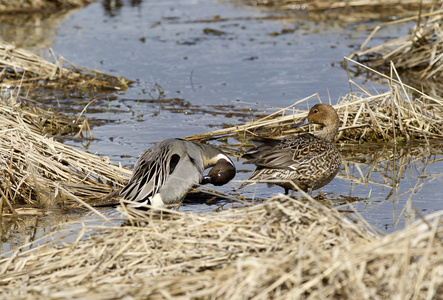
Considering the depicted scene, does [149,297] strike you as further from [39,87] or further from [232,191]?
[39,87]

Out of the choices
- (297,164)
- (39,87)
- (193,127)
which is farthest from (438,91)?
(39,87)

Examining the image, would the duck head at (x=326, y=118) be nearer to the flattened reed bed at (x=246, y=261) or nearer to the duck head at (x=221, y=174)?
the duck head at (x=221, y=174)

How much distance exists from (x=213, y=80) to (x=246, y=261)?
24.5 ft

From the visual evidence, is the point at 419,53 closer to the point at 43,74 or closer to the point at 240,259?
the point at 43,74

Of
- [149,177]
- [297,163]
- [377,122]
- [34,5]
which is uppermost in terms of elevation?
[34,5]

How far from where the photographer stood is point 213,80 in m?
10.2

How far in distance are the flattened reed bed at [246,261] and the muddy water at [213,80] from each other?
966 mm

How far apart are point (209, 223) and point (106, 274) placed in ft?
2.19

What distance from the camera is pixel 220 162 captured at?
520 cm

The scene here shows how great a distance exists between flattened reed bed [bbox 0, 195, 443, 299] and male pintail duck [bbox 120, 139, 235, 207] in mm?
863

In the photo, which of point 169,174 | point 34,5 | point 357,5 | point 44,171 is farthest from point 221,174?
point 34,5

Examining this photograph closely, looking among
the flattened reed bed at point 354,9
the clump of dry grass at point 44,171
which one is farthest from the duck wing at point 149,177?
the flattened reed bed at point 354,9

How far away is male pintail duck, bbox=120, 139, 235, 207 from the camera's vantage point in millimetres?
4758

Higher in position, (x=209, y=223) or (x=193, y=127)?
(x=209, y=223)
